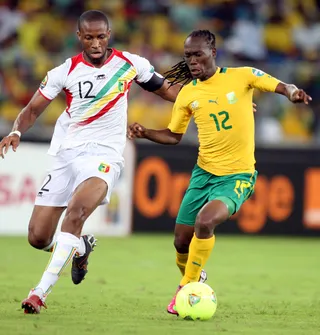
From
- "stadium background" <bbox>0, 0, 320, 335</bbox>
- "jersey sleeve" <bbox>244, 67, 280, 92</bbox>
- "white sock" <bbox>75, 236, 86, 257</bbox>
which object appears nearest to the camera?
"jersey sleeve" <bbox>244, 67, 280, 92</bbox>

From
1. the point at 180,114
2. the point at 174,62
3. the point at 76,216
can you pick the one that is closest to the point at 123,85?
the point at 180,114

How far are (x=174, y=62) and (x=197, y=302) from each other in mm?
9366

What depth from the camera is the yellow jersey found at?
25.7 feet

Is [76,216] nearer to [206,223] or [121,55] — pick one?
[206,223]

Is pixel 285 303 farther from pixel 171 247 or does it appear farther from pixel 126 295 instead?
pixel 171 247

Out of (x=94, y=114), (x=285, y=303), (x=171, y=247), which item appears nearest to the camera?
(x=94, y=114)

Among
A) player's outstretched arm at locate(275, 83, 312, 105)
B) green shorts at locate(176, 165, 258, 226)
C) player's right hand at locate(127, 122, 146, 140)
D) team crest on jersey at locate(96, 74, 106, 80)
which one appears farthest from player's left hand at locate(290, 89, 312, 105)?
team crest on jersey at locate(96, 74, 106, 80)

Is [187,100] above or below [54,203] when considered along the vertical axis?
above

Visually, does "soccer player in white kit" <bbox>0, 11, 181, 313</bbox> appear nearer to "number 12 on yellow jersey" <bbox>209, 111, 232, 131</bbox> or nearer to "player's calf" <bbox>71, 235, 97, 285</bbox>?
"player's calf" <bbox>71, 235, 97, 285</bbox>

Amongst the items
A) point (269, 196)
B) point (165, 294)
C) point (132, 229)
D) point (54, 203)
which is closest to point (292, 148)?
point (269, 196)

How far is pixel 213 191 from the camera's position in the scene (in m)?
7.80

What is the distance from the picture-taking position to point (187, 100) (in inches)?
313

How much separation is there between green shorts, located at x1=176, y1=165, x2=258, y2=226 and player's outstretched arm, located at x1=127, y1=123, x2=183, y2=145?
349 mm

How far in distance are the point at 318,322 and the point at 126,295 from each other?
2375 mm
